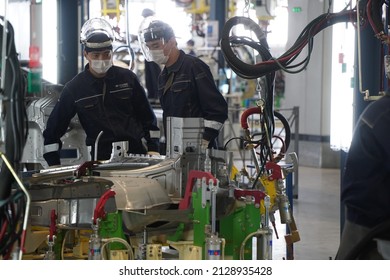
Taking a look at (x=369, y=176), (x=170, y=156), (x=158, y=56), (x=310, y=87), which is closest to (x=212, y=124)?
(x=158, y=56)

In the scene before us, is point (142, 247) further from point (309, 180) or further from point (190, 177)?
point (309, 180)

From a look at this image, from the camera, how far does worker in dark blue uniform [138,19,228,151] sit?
654 cm

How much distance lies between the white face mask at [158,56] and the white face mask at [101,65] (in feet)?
1.10

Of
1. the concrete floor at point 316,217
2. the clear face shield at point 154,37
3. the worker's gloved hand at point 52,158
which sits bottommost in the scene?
the concrete floor at point 316,217

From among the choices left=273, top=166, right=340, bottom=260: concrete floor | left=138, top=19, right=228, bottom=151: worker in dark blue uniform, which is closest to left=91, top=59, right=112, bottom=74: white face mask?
left=138, top=19, right=228, bottom=151: worker in dark blue uniform

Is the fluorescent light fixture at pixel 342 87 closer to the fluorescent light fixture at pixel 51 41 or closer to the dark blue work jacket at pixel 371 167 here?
the fluorescent light fixture at pixel 51 41

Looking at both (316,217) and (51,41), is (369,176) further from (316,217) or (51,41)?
(51,41)

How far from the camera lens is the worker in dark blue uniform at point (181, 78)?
6.54m

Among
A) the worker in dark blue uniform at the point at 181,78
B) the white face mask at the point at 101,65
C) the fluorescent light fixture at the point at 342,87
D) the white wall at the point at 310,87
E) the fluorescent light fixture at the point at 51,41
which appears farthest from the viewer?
the white wall at the point at 310,87

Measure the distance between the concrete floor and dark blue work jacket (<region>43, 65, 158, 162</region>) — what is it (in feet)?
5.51

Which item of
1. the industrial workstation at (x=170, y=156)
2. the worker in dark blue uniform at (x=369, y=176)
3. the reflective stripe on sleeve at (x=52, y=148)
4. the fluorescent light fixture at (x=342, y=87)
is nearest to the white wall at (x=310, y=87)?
the fluorescent light fixture at (x=342, y=87)

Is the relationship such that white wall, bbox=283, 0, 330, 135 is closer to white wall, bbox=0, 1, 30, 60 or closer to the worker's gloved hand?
white wall, bbox=0, 1, 30, 60

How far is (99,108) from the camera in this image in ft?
22.3

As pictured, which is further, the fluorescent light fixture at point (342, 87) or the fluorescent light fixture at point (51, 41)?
the fluorescent light fixture at point (51, 41)
